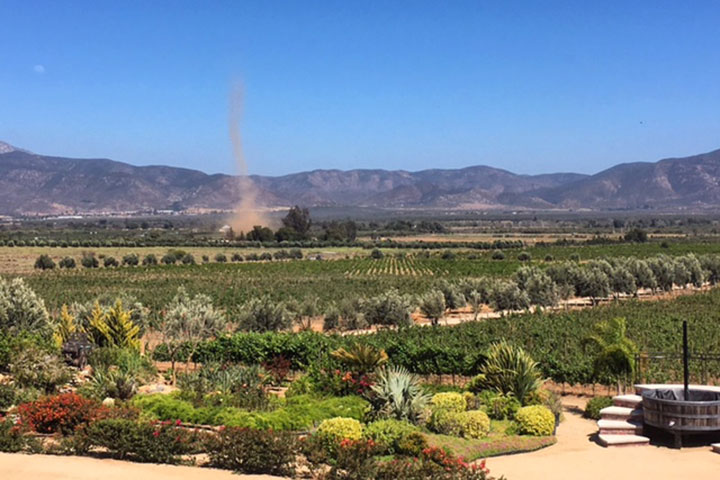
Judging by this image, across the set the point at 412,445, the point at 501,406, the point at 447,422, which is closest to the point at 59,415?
the point at 412,445

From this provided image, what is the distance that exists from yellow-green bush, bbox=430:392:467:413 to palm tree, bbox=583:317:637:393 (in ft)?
14.5

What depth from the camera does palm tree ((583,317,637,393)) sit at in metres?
19.1

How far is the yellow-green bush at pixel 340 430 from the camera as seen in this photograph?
1402 centimetres

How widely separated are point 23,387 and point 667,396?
15.0 metres

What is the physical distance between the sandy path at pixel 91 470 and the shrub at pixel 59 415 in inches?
52.9

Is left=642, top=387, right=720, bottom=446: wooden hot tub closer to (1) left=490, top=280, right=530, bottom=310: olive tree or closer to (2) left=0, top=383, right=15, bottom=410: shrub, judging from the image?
(2) left=0, top=383, right=15, bottom=410: shrub

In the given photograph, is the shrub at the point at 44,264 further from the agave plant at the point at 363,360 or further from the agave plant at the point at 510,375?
the agave plant at the point at 510,375

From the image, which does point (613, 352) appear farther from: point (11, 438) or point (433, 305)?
point (433, 305)

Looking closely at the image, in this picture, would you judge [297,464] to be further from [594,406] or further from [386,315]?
[386,315]

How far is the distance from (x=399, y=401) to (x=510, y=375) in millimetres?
3548

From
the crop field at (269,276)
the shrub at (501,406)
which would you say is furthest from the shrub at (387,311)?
the shrub at (501,406)

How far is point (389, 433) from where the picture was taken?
14719mm

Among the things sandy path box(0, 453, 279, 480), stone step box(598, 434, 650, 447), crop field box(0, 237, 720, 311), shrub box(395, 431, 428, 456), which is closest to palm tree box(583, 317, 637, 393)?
stone step box(598, 434, 650, 447)

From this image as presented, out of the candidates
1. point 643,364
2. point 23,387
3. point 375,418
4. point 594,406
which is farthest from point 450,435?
point 23,387
